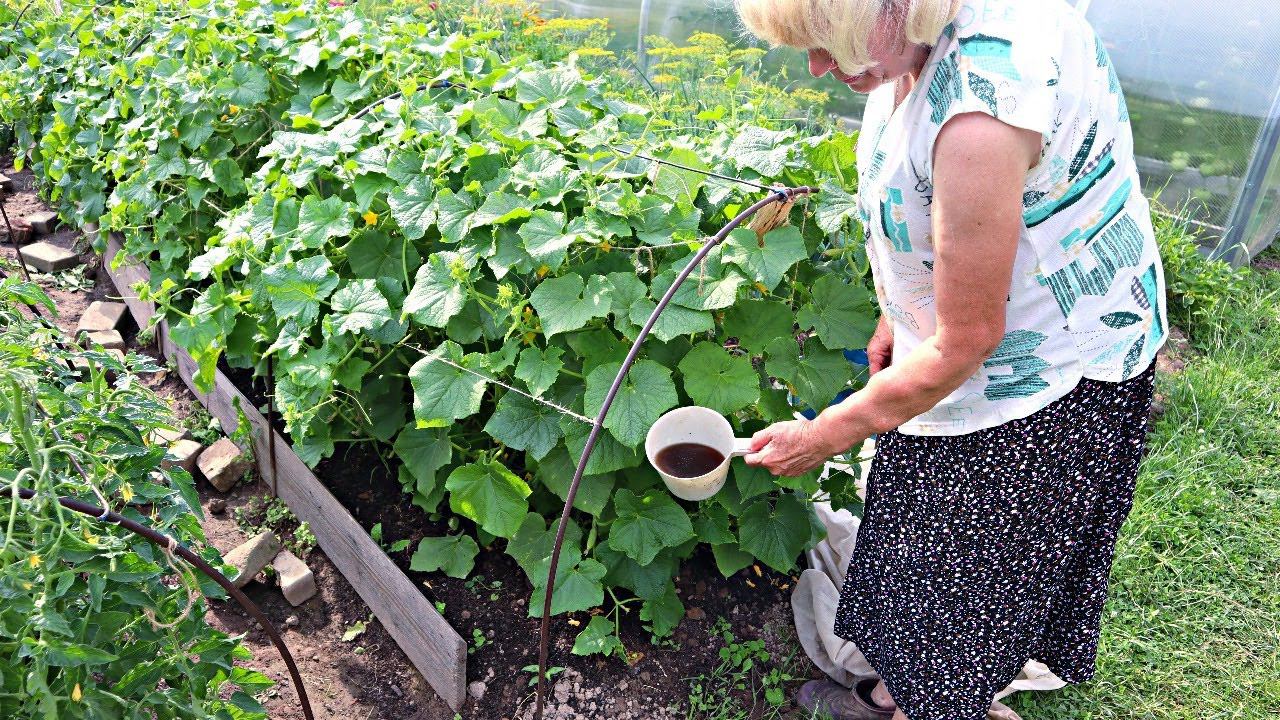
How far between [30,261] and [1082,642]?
3.92 meters

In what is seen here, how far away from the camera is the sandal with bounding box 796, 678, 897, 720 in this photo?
2.16m

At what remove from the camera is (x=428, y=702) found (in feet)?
7.09

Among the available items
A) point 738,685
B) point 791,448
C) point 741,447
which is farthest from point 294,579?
point 791,448

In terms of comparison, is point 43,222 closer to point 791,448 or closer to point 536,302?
point 536,302

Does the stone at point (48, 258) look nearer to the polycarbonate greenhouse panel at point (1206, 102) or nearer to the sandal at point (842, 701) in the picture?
the sandal at point (842, 701)

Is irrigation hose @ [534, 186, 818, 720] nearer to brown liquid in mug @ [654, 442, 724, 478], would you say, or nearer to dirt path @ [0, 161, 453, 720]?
brown liquid in mug @ [654, 442, 724, 478]

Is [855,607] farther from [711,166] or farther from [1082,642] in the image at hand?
[711,166]

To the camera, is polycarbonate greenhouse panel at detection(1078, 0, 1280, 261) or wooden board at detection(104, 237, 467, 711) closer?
wooden board at detection(104, 237, 467, 711)

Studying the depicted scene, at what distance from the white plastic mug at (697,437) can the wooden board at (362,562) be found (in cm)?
68

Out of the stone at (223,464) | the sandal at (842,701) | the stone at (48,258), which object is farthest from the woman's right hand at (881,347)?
the stone at (48,258)

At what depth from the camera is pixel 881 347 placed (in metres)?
1.97

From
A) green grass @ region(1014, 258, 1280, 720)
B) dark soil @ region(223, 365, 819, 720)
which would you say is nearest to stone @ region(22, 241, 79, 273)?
dark soil @ region(223, 365, 819, 720)

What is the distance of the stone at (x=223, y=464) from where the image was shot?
2.68 m

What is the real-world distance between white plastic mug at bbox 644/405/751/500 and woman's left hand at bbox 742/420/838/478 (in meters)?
0.05
